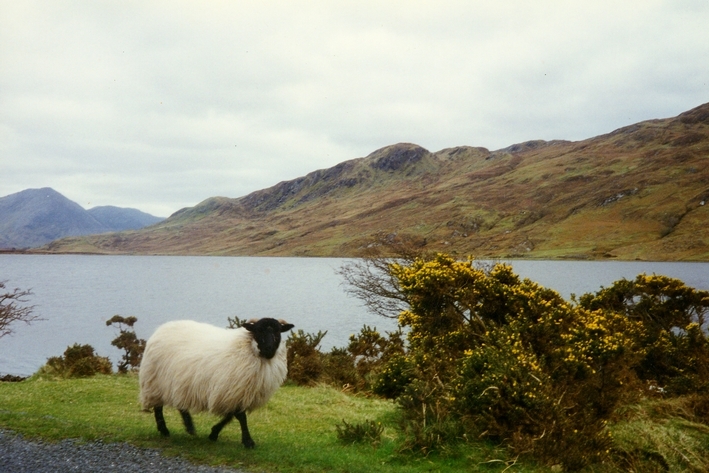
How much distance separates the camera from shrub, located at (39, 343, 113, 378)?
16250mm

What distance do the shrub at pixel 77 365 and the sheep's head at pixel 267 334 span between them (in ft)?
36.1

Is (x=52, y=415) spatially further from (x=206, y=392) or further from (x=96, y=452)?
(x=206, y=392)

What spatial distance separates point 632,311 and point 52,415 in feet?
51.2

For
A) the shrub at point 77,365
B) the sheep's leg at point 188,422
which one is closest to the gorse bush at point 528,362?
the sheep's leg at point 188,422

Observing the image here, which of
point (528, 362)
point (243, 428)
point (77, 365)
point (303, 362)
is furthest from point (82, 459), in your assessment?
point (77, 365)

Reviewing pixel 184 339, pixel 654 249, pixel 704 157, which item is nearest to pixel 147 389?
pixel 184 339

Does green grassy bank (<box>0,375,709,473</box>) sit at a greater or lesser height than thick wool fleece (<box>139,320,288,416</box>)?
lesser

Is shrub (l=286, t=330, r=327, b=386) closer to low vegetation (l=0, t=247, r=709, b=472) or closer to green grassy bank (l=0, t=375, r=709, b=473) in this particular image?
low vegetation (l=0, t=247, r=709, b=472)

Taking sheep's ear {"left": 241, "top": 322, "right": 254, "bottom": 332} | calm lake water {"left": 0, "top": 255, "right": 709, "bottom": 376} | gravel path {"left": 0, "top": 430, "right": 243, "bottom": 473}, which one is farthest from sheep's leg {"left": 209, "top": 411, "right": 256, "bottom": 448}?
calm lake water {"left": 0, "top": 255, "right": 709, "bottom": 376}

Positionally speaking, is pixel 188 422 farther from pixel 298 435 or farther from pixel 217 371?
pixel 298 435

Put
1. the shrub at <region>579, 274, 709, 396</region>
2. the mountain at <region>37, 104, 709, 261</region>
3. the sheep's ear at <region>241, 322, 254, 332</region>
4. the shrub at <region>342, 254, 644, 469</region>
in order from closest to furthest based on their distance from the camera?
the shrub at <region>342, 254, 644, 469</region>, the sheep's ear at <region>241, 322, 254, 332</region>, the shrub at <region>579, 274, 709, 396</region>, the mountain at <region>37, 104, 709, 261</region>

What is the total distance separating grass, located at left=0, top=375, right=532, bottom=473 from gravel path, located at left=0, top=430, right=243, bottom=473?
0.94 ft

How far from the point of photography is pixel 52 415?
33.4 ft

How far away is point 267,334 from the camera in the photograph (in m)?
8.23
